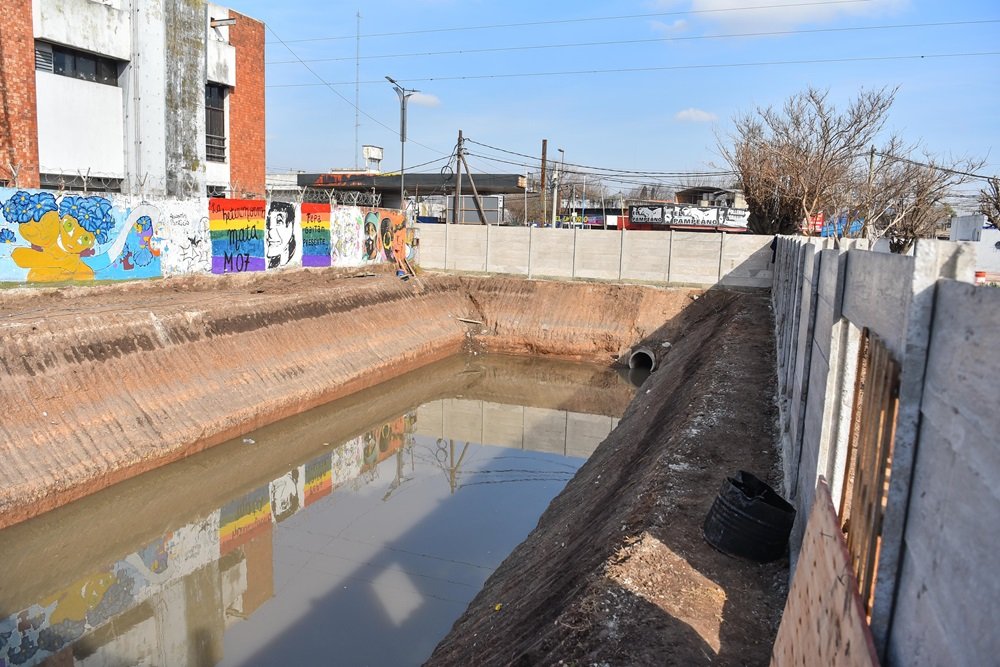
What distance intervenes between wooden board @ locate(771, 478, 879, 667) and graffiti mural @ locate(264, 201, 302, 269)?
22497 mm

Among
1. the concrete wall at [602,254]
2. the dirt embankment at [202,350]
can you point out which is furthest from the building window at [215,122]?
the concrete wall at [602,254]

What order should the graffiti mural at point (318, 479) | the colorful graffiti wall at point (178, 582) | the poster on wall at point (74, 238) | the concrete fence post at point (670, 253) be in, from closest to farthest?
the colorful graffiti wall at point (178, 582)
the graffiti mural at point (318, 479)
the poster on wall at point (74, 238)
the concrete fence post at point (670, 253)

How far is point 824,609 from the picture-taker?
9.87 feet

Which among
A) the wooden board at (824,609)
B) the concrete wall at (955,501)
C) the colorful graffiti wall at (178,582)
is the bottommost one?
the colorful graffiti wall at (178,582)

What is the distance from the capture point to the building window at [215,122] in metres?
28.1

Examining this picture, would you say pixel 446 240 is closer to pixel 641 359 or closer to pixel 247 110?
pixel 247 110

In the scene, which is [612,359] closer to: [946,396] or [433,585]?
[433,585]

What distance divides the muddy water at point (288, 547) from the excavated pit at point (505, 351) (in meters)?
0.79

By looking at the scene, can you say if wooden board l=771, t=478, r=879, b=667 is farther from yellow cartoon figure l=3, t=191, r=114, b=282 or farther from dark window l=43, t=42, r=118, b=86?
dark window l=43, t=42, r=118, b=86

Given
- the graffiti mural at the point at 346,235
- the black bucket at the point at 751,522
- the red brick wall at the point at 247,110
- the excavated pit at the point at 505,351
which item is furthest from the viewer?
the red brick wall at the point at 247,110

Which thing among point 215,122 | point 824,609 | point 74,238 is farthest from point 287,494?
point 215,122

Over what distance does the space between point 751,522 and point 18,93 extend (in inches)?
907

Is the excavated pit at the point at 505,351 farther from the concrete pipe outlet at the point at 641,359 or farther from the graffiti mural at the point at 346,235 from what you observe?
the graffiti mural at the point at 346,235

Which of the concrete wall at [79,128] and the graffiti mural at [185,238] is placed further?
the concrete wall at [79,128]
